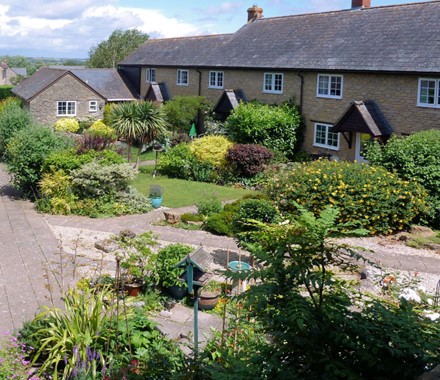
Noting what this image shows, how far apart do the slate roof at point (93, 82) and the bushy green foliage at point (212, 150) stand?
17.7 m

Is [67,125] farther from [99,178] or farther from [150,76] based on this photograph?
[99,178]

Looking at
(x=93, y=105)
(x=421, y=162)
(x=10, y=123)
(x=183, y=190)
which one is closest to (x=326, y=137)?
(x=183, y=190)

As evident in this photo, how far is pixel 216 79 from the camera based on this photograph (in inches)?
1358

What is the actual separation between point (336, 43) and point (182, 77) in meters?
13.9

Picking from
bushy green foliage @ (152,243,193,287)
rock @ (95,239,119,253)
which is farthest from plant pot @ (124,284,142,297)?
rock @ (95,239,119,253)

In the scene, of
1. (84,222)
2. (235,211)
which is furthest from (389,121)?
(84,222)

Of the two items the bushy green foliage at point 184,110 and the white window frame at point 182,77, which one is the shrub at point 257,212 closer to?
the bushy green foliage at point 184,110

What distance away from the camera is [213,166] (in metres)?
24.7

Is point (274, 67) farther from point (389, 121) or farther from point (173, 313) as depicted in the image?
point (173, 313)

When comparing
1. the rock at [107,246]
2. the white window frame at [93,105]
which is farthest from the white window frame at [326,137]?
the white window frame at [93,105]

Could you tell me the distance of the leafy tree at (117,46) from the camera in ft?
229

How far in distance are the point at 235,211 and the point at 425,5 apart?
16.2m

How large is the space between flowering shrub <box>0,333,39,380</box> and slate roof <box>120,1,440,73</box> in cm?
1875

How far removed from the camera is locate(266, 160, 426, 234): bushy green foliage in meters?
15.2
